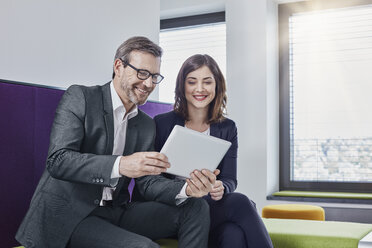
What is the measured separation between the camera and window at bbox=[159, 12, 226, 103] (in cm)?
502

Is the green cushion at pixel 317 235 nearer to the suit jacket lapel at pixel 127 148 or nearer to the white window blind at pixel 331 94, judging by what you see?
the suit jacket lapel at pixel 127 148

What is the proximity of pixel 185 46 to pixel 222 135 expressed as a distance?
9.97 ft

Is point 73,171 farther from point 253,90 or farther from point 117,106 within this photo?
point 253,90

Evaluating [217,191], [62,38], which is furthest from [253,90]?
[217,191]

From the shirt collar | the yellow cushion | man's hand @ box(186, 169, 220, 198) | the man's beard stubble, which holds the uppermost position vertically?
the man's beard stubble

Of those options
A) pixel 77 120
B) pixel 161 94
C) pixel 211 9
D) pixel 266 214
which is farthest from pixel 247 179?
pixel 77 120

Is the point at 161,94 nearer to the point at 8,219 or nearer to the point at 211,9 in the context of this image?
the point at 211,9

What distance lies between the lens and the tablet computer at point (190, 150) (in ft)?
5.45

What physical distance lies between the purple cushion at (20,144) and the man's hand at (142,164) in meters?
0.62

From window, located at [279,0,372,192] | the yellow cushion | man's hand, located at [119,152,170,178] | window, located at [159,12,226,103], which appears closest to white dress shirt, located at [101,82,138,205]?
man's hand, located at [119,152,170,178]

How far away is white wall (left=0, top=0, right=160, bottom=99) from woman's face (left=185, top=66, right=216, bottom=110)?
702 millimetres

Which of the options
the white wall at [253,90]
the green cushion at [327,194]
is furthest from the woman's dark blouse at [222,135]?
the green cushion at [327,194]

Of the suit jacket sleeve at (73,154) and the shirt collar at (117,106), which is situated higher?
the shirt collar at (117,106)

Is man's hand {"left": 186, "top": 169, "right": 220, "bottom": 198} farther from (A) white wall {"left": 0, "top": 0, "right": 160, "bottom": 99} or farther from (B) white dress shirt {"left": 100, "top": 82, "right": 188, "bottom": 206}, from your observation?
(A) white wall {"left": 0, "top": 0, "right": 160, "bottom": 99}
